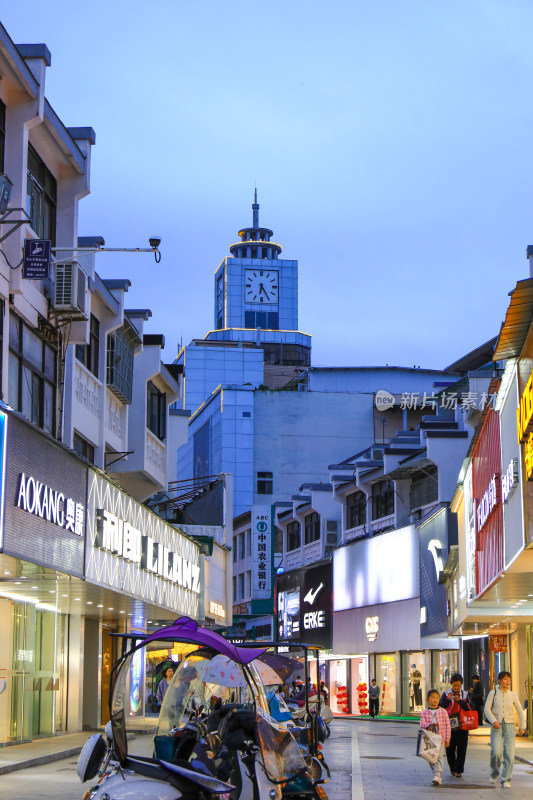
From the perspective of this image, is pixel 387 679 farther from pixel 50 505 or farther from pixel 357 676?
pixel 50 505

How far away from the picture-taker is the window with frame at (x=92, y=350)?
2788 cm

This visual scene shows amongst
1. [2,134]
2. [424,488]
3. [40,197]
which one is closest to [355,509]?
[424,488]

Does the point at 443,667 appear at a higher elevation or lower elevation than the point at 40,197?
lower

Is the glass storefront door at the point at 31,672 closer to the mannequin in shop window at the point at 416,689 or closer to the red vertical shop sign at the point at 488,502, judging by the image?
the red vertical shop sign at the point at 488,502

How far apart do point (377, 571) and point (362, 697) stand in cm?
624

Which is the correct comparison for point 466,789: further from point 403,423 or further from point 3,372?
point 403,423

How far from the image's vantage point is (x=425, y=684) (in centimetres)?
4703

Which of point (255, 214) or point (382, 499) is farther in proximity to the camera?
point (255, 214)

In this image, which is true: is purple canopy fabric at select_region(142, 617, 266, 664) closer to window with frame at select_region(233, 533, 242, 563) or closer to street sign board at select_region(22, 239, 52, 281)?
street sign board at select_region(22, 239, 52, 281)

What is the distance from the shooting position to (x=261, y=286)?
122 metres

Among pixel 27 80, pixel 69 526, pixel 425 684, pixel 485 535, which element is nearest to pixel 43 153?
pixel 27 80

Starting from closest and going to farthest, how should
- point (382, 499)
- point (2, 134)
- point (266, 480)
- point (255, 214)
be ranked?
point (2, 134) < point (382, 499) < point (266, 480) < point (255, 214)

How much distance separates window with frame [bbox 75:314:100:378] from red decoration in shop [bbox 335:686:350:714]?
30.5m

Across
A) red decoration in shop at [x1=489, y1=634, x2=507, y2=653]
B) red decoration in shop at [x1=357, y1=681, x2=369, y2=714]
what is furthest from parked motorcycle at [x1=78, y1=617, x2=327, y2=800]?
red decoration in shop at [x1=357, y1=681, x2=369, y2=714]
